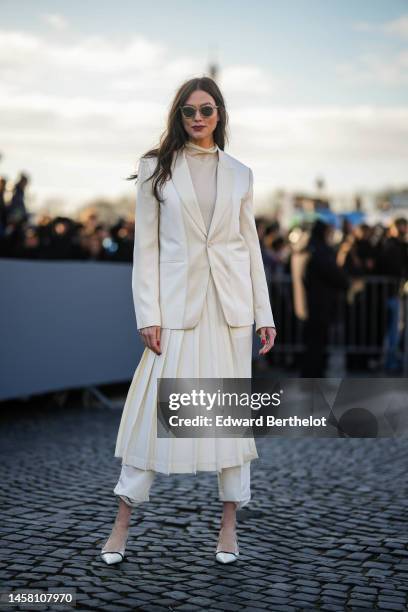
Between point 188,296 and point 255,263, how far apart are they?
0.44m

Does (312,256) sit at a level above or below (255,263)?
above

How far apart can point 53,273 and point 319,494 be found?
14.4ft

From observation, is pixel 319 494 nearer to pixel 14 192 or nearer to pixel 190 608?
pixel 190 608

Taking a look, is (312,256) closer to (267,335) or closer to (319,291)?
(319,291)

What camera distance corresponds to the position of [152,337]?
463 cm

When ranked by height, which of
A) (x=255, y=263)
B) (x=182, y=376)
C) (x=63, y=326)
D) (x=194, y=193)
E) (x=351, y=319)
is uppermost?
(x=194, y=193)

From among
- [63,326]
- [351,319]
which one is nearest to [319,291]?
[351,319]

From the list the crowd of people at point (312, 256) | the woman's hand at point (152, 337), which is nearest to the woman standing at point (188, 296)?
the woman's hand at point (152, 337)

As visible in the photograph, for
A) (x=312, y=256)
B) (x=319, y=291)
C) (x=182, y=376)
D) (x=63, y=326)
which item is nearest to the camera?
(x=182, y=376)

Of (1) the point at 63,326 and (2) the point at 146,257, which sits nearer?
(2) the point at 146,257

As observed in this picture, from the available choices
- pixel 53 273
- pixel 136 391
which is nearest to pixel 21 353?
pixel 53 273

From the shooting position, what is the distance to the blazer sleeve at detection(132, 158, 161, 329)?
15.3 feet

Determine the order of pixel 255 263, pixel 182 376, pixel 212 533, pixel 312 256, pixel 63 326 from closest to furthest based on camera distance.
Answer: pixel 182 376 < pixel 255 263 < pixel 212 533 < pixel 63 326 < pixel 312 256

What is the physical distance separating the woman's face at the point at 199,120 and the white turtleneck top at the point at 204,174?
0.06 m
